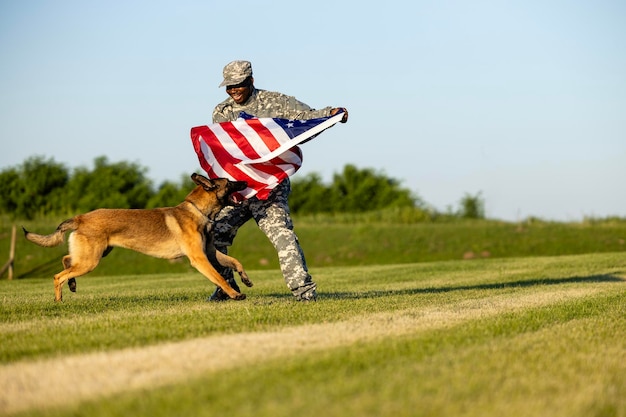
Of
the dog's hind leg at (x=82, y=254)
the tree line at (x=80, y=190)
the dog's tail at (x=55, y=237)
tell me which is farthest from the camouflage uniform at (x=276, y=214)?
the tree line at (x=80, y=190)

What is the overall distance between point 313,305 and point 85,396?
5327 mm

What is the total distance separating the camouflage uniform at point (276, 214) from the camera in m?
10.9

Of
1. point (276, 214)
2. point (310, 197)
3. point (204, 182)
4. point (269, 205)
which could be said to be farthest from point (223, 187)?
point (310, 197)

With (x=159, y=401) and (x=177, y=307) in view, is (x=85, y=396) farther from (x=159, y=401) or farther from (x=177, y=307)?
(x=177, y=307)

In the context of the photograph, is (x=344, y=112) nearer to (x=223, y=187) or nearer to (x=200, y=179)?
(x=223, y=187)

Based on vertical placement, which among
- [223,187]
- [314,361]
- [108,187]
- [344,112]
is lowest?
[314,361]

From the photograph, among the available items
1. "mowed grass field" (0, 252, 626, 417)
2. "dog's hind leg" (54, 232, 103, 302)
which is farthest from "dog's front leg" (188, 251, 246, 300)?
"dog's hind leg" (54, 232, 103, 302)

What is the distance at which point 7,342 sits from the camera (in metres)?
6.88

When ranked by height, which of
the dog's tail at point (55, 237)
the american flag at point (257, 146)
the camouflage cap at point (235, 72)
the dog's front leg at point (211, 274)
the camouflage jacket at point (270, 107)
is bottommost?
the dog's front leg at point (211, 274)

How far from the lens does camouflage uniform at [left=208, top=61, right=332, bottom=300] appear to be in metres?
10.9

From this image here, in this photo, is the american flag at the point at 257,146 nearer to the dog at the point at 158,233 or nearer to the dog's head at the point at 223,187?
the dog's head at the point at 223,187

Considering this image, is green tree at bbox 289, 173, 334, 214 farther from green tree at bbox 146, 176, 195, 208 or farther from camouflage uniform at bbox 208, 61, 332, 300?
camouflage uniform at bbox 208, 61, 332, 300

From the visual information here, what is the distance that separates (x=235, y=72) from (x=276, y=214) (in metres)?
1.92

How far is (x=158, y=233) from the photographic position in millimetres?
10430
